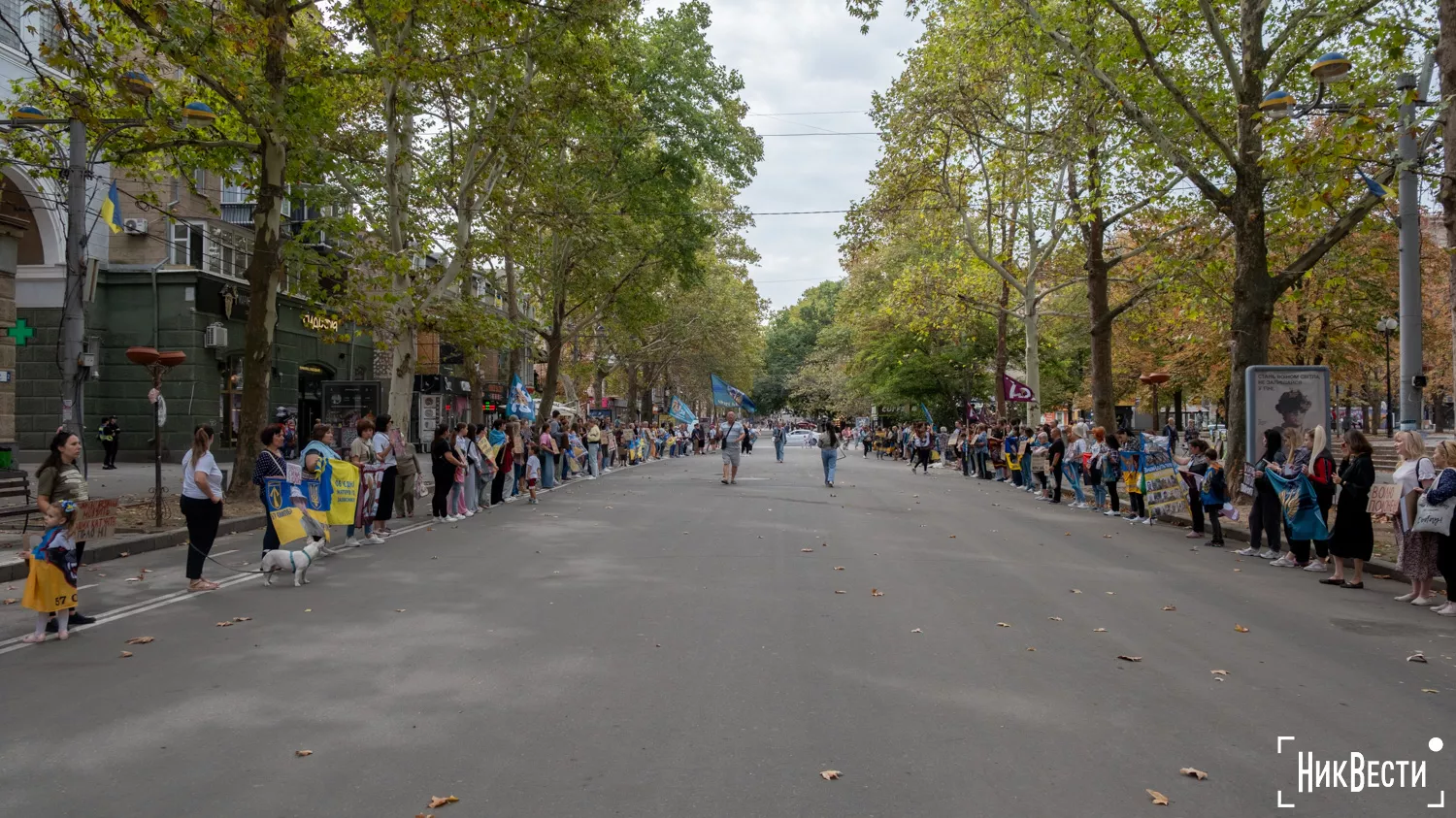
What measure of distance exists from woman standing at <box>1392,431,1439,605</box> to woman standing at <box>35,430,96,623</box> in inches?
448

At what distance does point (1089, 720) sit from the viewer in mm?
5059

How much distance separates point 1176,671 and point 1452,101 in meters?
7.22

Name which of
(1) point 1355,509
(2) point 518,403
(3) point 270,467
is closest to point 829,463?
(2) point 518,403

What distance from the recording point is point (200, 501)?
9.19 m

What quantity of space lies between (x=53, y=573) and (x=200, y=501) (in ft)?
6.66

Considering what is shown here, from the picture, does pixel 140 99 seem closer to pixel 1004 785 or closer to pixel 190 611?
pixel 190 611

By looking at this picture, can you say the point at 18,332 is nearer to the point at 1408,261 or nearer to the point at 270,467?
the point at 270,467

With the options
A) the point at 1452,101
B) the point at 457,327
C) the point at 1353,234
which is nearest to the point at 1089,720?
the point at 1452,101

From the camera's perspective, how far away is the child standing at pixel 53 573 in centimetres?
711

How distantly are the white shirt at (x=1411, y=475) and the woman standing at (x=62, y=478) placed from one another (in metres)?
11.4

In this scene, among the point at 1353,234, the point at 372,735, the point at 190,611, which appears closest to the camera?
the point at 372,735

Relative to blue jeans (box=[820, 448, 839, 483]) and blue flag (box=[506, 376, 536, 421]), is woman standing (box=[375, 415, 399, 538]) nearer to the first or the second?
blue jeans (box=[820, 448, 839, 483])

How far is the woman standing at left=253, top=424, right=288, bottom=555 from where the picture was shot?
31.7ft

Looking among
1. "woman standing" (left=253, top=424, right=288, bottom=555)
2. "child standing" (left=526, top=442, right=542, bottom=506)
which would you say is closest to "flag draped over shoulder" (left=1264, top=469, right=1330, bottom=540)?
"woman standing" (left=253, top=424, right=288, bottom=555)
